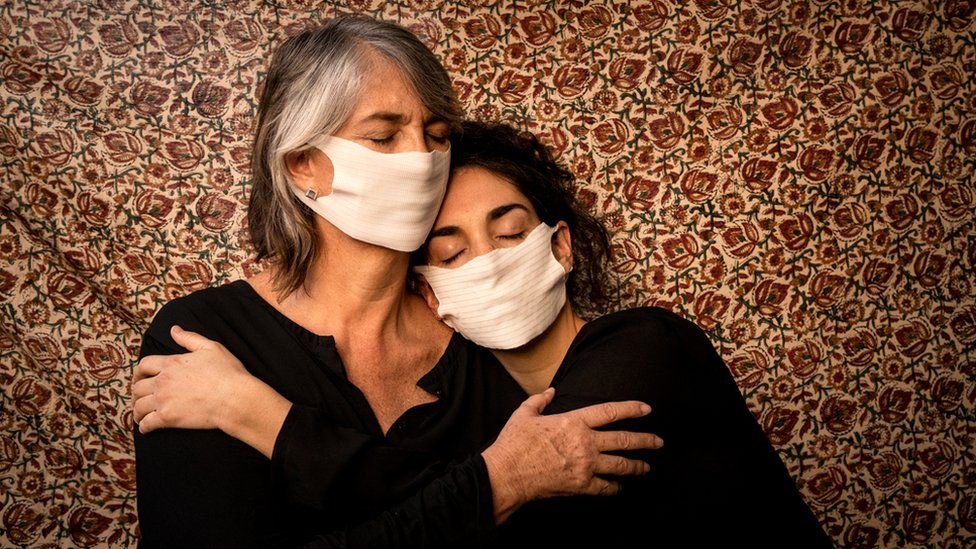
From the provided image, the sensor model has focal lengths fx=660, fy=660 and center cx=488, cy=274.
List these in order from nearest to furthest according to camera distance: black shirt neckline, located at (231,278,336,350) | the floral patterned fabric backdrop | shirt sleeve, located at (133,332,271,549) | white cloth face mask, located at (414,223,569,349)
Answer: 1. shirt sleeve, located at (133,332,271,549)
2. black shirt neckline, located at (231,278,336,350)
3. white cloth face mask, located at (414,223,569,349)
4. the floral patterned fabric backdrop

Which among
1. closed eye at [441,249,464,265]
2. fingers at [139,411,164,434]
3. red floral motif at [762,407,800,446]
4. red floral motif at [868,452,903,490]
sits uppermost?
closed eye at [441,249,464,265]

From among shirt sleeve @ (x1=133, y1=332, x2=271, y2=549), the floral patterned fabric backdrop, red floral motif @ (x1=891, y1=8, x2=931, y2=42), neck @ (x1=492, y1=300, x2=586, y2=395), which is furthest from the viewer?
red floral motif @ (x1=891, y1=8, x2=931, y2=42)

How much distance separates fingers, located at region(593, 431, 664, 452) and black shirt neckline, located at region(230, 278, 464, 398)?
48 cm

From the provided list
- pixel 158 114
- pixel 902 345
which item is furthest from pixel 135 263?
pixel 902 345

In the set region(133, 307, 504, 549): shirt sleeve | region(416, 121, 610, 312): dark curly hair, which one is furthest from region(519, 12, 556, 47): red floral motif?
region(133, 307, 504, 549): shirt sleeve

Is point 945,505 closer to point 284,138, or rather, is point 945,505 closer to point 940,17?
point 940,17

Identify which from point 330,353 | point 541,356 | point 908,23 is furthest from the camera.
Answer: point 908,23

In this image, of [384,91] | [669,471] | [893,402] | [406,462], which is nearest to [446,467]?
[406,462]

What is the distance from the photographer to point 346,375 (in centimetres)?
152

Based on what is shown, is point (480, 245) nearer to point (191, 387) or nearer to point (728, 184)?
point (191, 387)

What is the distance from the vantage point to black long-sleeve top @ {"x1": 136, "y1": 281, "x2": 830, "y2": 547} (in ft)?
3.94

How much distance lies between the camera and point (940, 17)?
2.24m

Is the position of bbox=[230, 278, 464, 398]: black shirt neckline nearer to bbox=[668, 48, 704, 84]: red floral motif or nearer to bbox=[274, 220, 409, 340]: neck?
bbox=[274, 220, 409, 340]: neck

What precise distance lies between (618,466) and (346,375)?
64 cm
